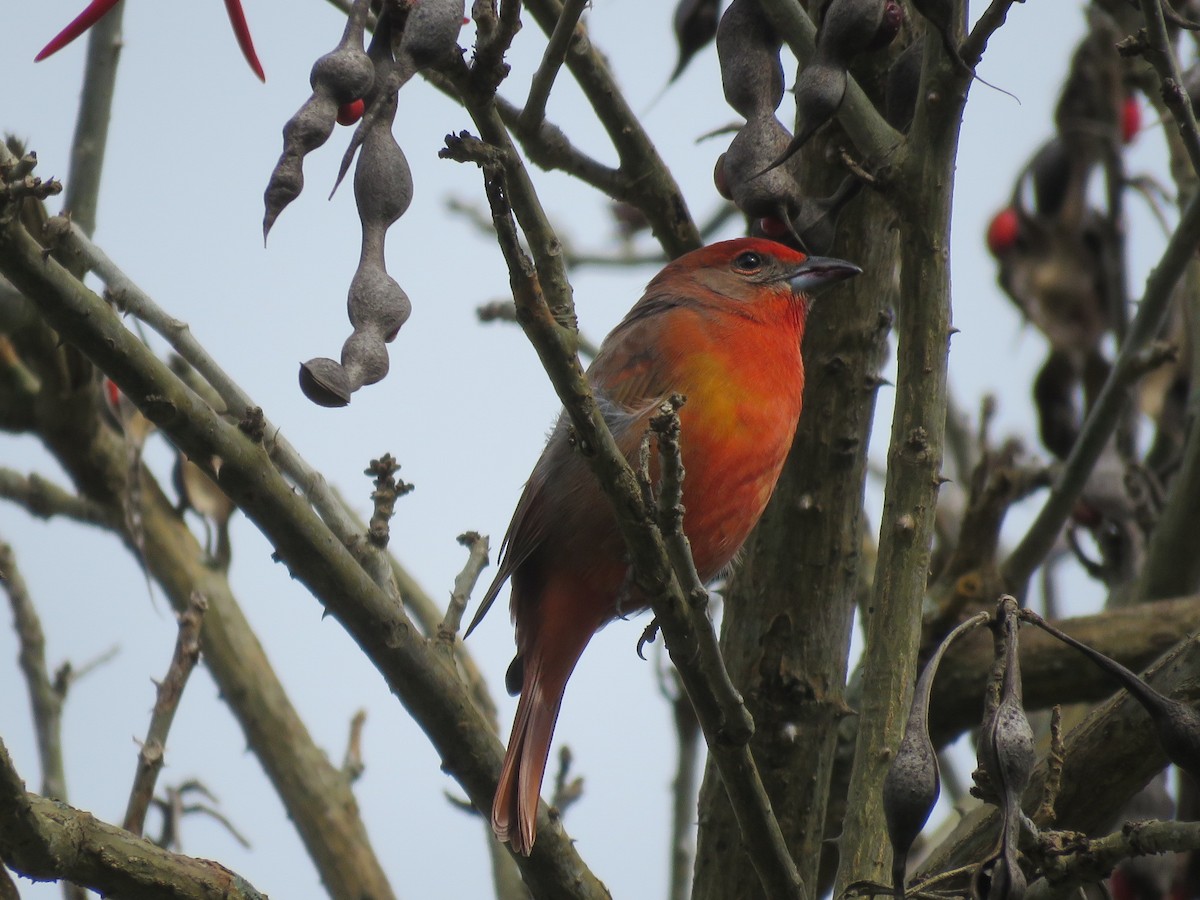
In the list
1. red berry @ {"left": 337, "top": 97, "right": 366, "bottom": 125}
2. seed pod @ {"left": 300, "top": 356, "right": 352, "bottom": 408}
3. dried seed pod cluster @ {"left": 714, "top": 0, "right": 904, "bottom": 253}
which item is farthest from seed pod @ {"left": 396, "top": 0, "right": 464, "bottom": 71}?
dried seed pod cluster @ {"left": 714, "top": 0, "right": 904, "bottom": 253}

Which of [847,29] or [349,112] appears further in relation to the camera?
[847,29]

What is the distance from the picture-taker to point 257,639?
5137mm

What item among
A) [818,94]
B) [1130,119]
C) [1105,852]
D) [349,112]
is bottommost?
[1105,852]

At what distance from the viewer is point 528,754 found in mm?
3859

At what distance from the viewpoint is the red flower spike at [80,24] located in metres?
1.97

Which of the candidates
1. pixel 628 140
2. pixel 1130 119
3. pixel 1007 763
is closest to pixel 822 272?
→ pixel 628 140

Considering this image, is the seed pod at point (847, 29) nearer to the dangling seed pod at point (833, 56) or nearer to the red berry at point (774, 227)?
the dangling seed pod at point (833, 56)

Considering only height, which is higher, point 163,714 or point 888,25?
point 888,25

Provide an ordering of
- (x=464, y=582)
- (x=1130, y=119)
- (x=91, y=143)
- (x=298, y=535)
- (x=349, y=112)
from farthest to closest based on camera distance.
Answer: (x=1130, y=119)
(x=91, y=143)
(x=464, y=582)
(x=298, y=535)
(x=349, y=112)

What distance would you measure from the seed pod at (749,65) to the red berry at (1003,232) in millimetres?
3304

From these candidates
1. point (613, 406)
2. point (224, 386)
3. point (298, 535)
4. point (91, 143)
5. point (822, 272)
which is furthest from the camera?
point (91, 143)

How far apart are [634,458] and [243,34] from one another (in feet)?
6.87

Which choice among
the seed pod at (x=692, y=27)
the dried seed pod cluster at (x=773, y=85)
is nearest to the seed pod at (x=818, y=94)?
the dried seed pod cluster at (x=773, y=85)

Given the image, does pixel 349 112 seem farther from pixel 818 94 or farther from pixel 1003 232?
pixel 1003 232
